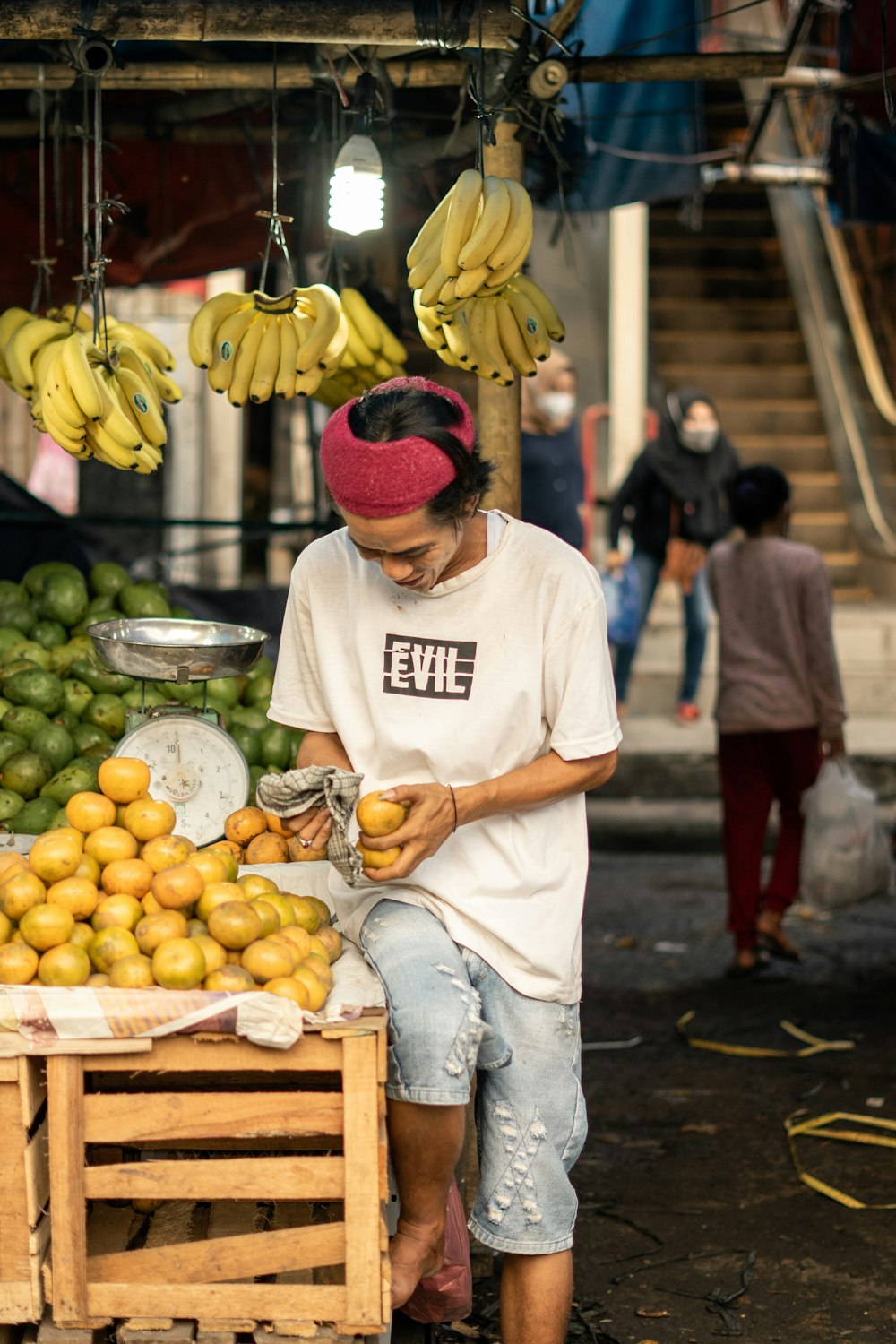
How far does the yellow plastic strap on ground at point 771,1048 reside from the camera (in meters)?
4.96

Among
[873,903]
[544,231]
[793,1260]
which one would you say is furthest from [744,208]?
[793,1260]

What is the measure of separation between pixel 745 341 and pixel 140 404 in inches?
390

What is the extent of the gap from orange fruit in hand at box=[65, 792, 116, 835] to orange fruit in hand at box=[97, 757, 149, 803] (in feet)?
0.16

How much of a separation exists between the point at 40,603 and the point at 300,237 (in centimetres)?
155

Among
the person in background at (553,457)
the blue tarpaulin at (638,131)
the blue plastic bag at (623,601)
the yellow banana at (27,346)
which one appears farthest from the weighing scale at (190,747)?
the blue plastic bag at (623,601)

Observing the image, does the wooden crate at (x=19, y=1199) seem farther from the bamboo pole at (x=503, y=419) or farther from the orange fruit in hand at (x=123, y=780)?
the bamboo pole at (x=503, y=419)

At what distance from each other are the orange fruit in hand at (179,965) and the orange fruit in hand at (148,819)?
16.1 inches

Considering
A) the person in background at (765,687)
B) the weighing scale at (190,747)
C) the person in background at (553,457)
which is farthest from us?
the person in background at (553,457)

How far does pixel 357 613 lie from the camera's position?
2.86 meters

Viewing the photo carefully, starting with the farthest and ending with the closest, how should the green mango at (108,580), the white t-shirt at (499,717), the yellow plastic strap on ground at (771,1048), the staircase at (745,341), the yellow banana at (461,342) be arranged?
the staircase at (745,341), the yellow plastic strap on ground at (771,1048), the green mango at (108,580), the yellow banana at (461,342), the white t-shirt at (499,717)

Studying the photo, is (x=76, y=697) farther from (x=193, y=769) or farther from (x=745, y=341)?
(x=745, y=341)

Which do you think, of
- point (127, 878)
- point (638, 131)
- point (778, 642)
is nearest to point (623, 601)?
point (638, 131)

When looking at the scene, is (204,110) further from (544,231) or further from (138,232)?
(544,231)

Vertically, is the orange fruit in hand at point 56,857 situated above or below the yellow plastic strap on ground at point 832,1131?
above
